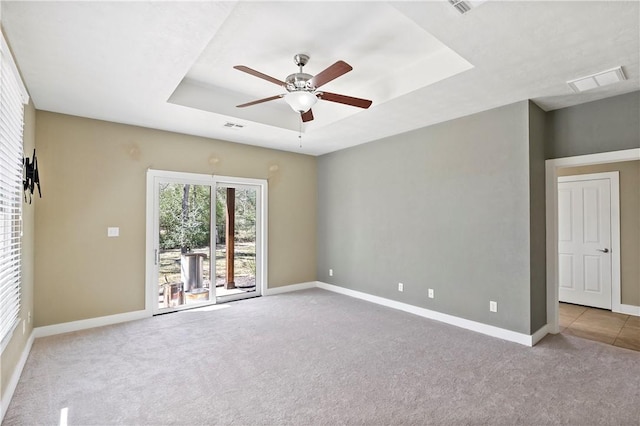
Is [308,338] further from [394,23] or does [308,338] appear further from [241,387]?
[394,23]

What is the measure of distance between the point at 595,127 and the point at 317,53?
10.2 ft

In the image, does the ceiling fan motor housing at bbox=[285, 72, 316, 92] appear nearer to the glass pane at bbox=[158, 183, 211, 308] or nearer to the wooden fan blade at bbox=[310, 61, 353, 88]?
the wooden fan blade at bbox=[310, 61, 353, 88]

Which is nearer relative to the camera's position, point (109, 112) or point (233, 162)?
point (109, 112)

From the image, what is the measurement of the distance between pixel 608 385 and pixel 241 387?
3.03m

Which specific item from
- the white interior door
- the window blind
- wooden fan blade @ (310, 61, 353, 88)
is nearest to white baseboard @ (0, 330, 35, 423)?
the window blind

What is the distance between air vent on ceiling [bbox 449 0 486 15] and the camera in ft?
6.45

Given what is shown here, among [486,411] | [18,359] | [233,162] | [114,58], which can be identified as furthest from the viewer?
[233,162]

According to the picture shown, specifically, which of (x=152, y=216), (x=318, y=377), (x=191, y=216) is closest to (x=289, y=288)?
(x=191, y=216)

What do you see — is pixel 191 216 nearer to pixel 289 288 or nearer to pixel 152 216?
pixel 152 216

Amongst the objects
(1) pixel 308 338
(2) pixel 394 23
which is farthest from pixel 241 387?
(2) pixel 394 23

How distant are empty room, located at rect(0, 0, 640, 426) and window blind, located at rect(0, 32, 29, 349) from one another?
4cm

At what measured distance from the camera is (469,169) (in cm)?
415

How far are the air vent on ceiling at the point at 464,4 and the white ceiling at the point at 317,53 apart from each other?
0.15 feet

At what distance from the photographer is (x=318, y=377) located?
112 inches
